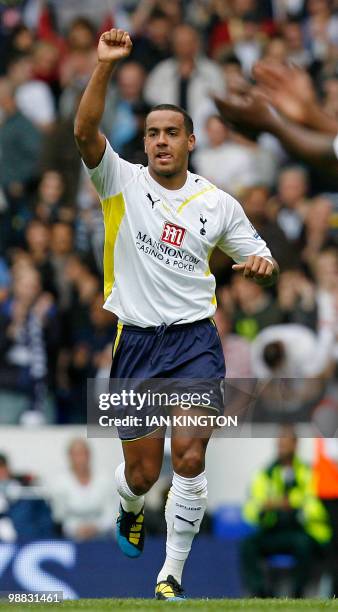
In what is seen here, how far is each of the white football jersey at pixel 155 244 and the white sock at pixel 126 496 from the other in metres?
1.01

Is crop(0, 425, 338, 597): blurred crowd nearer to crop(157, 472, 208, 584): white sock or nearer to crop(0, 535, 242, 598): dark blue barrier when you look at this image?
crop(0, 535, 242, 598): dark blue barrier

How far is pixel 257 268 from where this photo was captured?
27.1 feet

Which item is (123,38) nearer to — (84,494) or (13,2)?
(84,494)

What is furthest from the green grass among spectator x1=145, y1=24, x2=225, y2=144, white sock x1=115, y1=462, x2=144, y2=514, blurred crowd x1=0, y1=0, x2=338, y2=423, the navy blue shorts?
spectator x1=145, y1=24, x2=225, y2=144

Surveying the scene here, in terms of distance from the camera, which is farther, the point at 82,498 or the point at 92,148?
the point at 82,498

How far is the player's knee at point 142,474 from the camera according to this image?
857cm

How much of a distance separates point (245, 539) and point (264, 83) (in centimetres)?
641

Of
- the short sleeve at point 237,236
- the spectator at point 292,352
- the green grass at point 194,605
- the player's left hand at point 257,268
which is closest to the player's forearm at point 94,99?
the short sleeve at point 237,236

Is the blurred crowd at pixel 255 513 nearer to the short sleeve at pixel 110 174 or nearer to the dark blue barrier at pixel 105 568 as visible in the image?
the dark blue barrier at pixel 105 568

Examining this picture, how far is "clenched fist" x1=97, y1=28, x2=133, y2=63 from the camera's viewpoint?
26.1ft

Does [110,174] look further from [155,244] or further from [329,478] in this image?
[329,478]

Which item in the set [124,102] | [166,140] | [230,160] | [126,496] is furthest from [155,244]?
[124,102]

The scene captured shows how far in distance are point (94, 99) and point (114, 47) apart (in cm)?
33

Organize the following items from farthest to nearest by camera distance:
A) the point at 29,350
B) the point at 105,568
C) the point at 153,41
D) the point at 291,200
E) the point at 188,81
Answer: the point at 153,41 < the point at 188,81 < the point at 291,200 < the point at 29,350 < the point at 105,568
